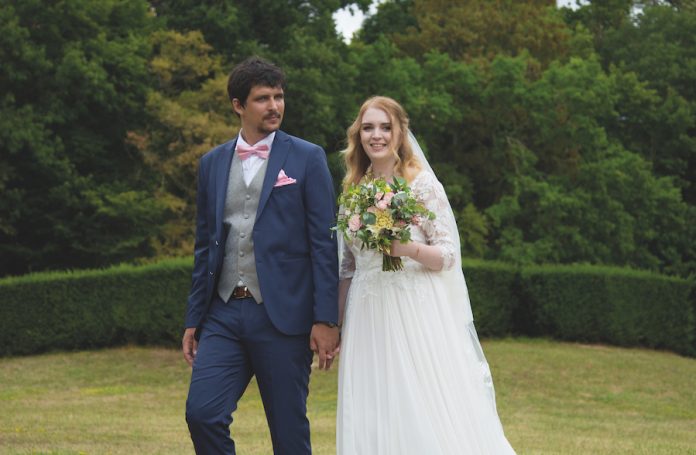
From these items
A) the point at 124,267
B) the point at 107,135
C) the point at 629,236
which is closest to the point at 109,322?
the point at 124,267

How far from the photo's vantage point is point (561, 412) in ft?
63.3

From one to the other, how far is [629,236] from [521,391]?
15514 millimetres

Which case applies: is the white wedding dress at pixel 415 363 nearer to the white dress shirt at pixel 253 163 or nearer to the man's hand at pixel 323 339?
the man's hand at pixel 323 339

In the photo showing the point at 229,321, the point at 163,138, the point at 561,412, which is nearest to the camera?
the point at 229,321

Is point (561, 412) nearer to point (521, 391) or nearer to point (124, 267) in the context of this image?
point (521, 391)

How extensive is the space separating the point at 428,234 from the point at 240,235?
1312 mm

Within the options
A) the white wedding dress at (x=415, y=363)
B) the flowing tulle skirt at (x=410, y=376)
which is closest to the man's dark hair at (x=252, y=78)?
the white wedding dress at (x=415, y=363)

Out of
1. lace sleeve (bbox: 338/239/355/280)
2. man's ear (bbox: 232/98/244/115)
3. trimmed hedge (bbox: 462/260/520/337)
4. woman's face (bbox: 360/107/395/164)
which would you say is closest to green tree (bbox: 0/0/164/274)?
trimmed hedge (bbox: 462/260/520/337)

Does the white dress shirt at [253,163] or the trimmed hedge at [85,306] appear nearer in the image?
the white dress shirt at [253,163]

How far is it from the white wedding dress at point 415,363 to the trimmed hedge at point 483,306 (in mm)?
18132

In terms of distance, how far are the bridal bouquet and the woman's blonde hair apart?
1.02 feet

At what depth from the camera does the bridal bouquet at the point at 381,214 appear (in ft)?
20.7

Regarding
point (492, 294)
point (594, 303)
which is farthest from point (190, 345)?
point (594, 303)

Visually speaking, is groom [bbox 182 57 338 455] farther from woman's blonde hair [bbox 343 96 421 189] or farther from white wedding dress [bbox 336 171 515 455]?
woman's blonde hair [bbox 343 96 421 189]
